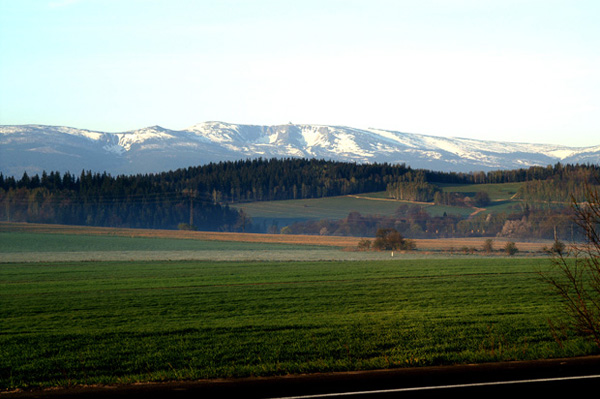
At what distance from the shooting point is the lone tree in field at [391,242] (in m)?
94.2

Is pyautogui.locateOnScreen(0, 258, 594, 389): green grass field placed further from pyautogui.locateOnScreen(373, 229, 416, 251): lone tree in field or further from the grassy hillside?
the grassy hillside

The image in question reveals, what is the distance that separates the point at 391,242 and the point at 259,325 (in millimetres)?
71756

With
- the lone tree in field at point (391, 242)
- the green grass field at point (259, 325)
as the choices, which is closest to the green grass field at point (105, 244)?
the lone tree in field at point (391, 242)

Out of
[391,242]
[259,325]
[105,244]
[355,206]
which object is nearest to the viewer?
[259,325]

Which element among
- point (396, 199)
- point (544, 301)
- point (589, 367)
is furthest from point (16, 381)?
point (396, 199)

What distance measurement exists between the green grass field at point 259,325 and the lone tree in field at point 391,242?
44.7 m

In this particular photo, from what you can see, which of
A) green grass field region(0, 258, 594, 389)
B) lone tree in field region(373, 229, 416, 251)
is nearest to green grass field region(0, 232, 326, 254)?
lone tree in field region(373, 229, 416, 251)

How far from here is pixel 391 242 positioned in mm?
94750

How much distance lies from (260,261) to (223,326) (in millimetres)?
49697

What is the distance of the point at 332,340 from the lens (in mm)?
20266

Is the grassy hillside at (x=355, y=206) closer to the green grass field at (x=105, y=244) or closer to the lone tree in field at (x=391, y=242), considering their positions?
the green grass field at (x=105, y=244)

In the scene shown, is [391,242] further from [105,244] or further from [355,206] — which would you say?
[355,206]

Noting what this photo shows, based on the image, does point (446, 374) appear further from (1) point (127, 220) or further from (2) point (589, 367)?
(1) point (127, 220)

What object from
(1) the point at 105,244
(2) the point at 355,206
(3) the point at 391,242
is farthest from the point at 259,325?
(2) the point at 355,206
